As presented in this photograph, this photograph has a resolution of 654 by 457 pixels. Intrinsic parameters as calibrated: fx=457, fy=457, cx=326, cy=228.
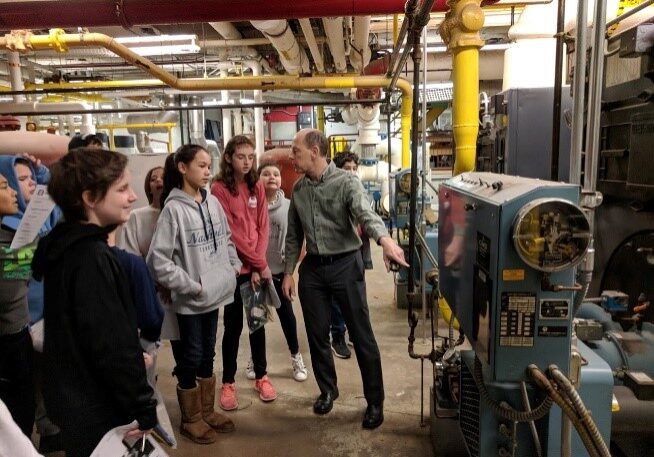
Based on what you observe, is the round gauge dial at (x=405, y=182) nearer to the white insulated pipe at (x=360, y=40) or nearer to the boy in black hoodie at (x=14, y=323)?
the white insulated pipe at (x=360, y=40)

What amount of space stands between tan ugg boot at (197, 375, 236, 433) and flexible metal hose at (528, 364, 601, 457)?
1.56m

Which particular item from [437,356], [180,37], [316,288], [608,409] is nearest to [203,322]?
[316,288]

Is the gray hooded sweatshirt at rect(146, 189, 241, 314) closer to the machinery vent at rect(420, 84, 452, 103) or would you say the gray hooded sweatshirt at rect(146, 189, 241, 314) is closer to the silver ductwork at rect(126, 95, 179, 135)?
the machinery vent at rect(420, 84, 452, 103)

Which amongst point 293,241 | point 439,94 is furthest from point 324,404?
point 439,94

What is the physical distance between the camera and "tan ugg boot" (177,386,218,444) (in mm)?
2105

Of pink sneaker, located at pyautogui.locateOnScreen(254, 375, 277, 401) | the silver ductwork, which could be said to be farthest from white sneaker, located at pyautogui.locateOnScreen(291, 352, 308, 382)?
the silver ductwork

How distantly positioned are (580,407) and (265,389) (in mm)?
1863

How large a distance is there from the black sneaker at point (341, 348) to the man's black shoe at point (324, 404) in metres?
0.63

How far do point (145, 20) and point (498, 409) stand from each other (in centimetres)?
252

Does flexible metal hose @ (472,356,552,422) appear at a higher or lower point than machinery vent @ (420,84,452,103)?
lower

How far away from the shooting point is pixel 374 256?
20.7 ft

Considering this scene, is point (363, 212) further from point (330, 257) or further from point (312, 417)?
point (312, 417)

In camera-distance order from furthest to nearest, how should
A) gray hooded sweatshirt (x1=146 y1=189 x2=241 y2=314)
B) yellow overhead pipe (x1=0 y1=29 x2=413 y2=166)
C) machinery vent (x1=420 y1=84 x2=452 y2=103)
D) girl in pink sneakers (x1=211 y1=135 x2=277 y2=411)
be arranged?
machinery vent (x1=420 y1=84 x2=452 y2=103)
yellow overhead pipe (x1=0 y1=29 x2=413 y2=166)
girl in pink sneakers (x1=211 y1=135 x2=277 y2=411)
gray hooded sweatshirt (x1=146 y1=189 x2=241 y2=314)

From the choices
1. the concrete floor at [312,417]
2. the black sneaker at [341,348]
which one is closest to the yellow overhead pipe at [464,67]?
the concrete floor at [312,417]
